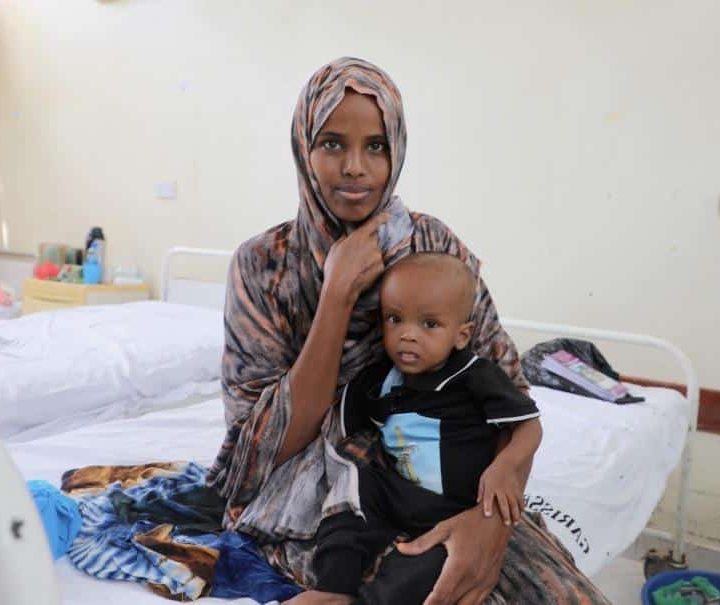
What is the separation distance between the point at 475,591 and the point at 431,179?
2459mm

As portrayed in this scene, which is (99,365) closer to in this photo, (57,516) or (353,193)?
(57,516)

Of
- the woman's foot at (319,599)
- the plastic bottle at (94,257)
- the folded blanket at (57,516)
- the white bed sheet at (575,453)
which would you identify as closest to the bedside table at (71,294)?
the plastic bottle at (94,257)

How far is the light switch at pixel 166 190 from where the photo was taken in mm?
4242

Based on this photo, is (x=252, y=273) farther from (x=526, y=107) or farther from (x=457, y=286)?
(x=526, y=107)

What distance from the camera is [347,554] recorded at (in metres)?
Result: 1.01

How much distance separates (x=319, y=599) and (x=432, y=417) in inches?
13.7

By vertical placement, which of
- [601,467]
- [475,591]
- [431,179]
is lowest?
[601,467]

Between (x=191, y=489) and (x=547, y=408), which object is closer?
(x=191, y=489)

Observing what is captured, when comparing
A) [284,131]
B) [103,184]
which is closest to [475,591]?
[284,131]

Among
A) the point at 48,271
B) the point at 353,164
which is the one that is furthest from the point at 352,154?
the point at 48,271

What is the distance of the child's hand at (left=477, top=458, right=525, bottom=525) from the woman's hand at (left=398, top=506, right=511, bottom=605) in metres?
0.01

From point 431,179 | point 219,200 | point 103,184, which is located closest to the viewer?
point 431,179

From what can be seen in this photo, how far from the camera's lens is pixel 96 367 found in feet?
8.01

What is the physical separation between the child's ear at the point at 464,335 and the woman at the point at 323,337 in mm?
43
